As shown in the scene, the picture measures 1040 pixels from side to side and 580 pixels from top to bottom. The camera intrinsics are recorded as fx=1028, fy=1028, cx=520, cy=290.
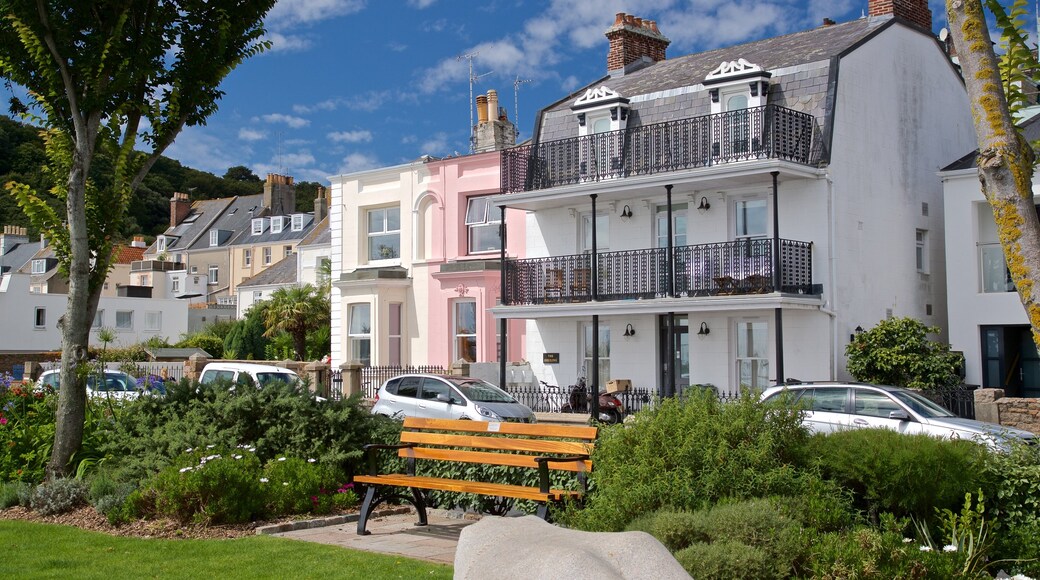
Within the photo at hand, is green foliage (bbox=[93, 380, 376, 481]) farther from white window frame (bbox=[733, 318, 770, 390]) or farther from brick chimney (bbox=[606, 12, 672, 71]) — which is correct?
brick chimney (bbox=[606, 12, 672, 71])

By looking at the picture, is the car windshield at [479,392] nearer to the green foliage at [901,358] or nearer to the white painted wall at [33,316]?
the green foliage at [901,358]

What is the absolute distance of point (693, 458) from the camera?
28.8ft

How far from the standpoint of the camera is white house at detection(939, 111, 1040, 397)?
22797 mm

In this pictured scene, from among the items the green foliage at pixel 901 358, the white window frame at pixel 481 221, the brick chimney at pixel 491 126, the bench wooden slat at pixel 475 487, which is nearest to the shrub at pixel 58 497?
the bench wooden slat at pixel 475 487

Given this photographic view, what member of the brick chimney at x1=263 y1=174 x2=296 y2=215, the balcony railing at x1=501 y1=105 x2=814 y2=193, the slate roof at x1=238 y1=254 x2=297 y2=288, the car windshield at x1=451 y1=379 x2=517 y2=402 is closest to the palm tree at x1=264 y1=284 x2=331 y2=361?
the balcony railing at x1=501 y1=105 x2=814 y2=193

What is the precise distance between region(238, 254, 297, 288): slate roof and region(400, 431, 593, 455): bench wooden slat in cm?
5085

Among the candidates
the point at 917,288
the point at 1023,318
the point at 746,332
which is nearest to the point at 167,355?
the point at 746,332

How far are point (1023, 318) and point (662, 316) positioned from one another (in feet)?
26.6

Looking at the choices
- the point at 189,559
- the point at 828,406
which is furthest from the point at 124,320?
the point at 189,559

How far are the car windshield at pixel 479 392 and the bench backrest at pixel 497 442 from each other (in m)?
8.61

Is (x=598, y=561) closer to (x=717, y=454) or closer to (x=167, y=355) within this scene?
(x=717, y=454)

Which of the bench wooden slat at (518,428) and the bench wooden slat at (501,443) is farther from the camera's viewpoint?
the bench wooden slat at (518,428)

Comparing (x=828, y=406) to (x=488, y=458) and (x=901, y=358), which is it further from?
(x=488, y=458)

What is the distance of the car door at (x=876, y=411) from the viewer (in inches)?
608
